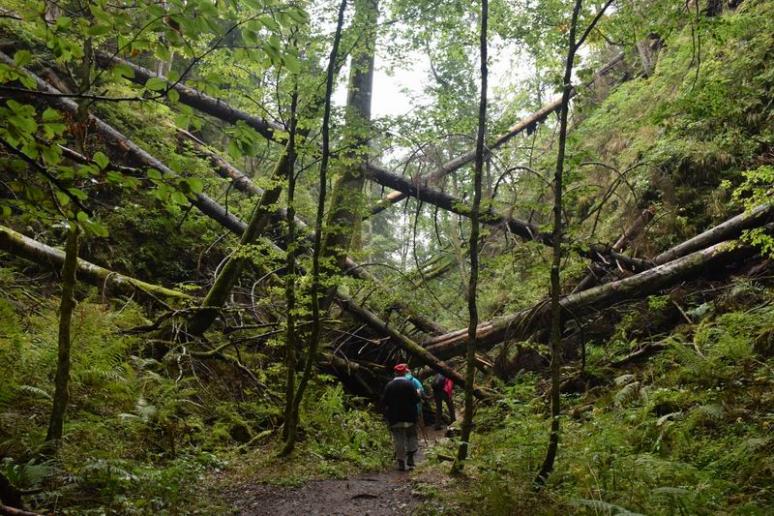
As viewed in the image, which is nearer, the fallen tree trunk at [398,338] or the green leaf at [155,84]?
the green leaf at [155,84]

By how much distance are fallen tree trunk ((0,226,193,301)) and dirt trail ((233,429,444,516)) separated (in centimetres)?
481

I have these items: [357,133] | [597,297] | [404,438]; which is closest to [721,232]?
[597,297]

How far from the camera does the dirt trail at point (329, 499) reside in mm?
5977

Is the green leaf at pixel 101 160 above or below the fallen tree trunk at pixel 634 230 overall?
below

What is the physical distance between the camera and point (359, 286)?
9461 millimetres

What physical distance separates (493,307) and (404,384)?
26.1 feet

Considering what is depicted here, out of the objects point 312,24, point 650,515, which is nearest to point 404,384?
point 650,515

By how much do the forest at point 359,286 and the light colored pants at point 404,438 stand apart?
40mm

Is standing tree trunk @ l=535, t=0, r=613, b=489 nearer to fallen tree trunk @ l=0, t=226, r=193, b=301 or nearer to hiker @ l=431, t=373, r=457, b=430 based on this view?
hiker @ l=431, t=373, r=457, b=430

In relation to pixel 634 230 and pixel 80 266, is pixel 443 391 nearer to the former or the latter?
pixel 634 230

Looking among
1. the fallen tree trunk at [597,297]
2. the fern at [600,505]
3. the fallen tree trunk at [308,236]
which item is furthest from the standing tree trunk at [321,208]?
the fallen tree trunk at [597,297]

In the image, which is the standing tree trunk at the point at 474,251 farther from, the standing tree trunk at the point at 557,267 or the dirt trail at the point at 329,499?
the standing tree trunk at the point at 557,267

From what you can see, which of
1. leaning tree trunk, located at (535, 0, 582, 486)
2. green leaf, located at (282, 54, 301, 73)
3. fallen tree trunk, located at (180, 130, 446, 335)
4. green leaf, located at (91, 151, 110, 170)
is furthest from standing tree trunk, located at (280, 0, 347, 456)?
green leaf, located at (91, 151, 110, 170)

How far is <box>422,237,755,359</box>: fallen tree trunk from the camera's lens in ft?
32.0
